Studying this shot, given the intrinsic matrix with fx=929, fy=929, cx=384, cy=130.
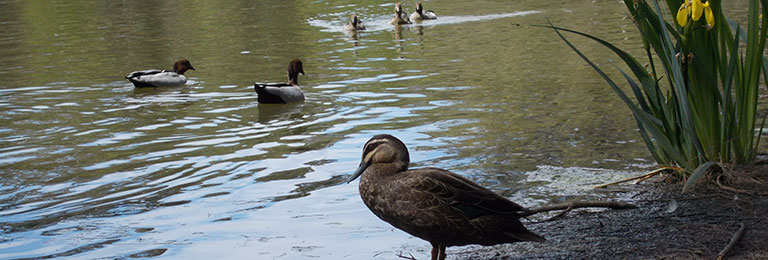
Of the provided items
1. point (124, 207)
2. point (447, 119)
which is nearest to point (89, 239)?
point (124, 207)

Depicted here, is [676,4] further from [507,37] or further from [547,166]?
[507,37]

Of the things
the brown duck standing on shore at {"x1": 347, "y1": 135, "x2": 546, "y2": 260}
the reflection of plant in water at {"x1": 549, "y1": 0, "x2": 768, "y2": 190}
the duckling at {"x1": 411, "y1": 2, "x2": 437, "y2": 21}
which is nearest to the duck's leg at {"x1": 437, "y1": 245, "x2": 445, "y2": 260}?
the brown duck standing on shore at {"x1": 347, "y1": 135, "x2": 546, "y2": 260}

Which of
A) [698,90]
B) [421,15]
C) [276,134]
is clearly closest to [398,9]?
[421,15]

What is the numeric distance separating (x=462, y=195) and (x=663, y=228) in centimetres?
142

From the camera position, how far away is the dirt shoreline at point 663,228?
530cm

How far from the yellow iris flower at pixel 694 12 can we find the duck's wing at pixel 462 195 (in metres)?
1.86

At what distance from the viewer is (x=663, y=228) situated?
19.0 ft

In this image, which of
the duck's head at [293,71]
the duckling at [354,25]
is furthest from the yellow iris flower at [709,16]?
the duckling at [354,25]

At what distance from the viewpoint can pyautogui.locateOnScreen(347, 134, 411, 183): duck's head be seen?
218 inches

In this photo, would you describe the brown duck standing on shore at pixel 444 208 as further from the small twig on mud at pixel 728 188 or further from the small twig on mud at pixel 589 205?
the small twig on mud at pixel 728 188

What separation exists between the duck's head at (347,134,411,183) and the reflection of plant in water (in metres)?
1.54

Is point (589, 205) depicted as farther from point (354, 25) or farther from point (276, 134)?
point (354, 25)

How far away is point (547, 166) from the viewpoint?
854 centimetres

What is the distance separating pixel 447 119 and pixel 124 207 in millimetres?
5022
